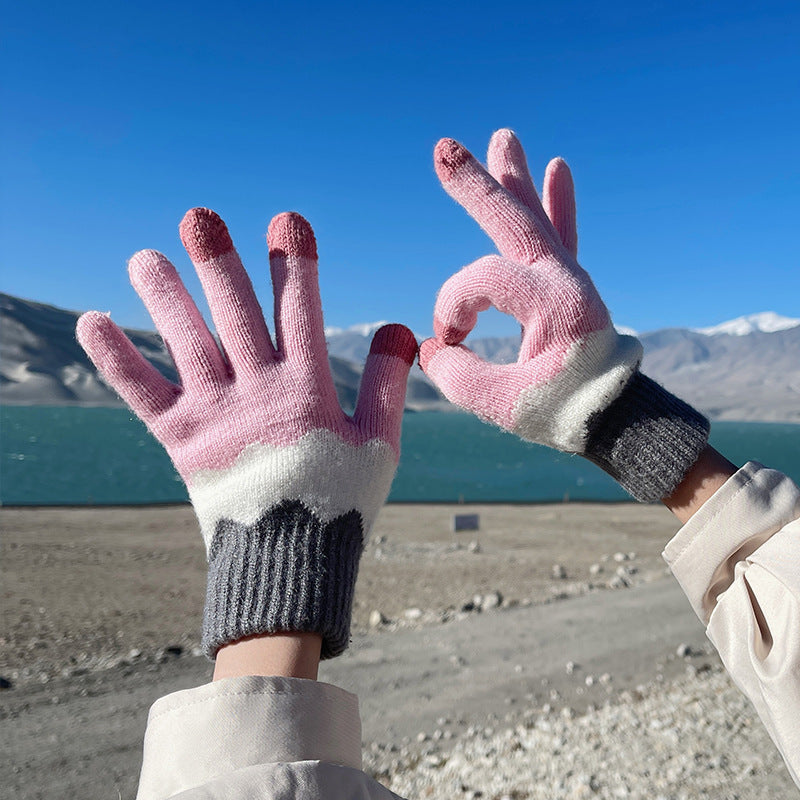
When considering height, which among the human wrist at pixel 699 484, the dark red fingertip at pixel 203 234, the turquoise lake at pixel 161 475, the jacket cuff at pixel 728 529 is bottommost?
the jacket cuff at pixel 728 529

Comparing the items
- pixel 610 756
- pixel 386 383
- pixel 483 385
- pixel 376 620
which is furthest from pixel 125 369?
pixel 376 620

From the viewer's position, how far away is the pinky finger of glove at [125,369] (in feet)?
5.99

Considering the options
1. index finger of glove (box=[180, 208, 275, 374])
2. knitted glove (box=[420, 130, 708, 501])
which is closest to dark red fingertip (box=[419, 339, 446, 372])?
knitted glove (box=[420, 130, 708, 501])

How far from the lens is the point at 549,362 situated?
1753mm

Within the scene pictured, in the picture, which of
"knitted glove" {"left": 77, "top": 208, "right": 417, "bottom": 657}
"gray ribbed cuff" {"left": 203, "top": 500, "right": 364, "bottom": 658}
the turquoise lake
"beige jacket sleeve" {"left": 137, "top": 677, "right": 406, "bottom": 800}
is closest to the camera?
"beige jacket sleeve" {"left": 137, "top": 677, "right": 406, "bottom": 800}

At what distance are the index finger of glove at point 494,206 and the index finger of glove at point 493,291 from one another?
9 cm

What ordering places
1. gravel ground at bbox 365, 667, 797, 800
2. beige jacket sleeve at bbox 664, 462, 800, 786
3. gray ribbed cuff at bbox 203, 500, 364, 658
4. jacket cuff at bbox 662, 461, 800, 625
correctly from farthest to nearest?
gravel ground at bbox 365, 667, 797, 800, gray ribbed cuff at bbox 203, 500, 364, 658, jacket cuff at bbox 662, 461, 800, 625, beige jacket sleeve at bbox 664, 462, 800, 786

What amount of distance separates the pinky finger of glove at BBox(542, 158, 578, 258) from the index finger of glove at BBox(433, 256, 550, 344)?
39 cm

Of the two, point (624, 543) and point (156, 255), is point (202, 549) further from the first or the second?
point (156, 255)

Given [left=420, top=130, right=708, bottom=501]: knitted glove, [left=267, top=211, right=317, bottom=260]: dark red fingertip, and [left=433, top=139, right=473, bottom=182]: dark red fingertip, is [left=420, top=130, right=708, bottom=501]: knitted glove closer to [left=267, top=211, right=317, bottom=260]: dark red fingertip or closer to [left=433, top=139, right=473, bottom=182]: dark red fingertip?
[left=433, top=139, right=473, bottom=182]: dark red fingertip

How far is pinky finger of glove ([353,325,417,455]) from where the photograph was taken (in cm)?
184

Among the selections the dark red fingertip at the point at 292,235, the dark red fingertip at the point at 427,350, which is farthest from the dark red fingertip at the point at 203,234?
the dark red fingertip at the point at 427,350

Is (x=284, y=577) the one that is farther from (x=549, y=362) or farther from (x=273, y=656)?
(x=549, y=362)

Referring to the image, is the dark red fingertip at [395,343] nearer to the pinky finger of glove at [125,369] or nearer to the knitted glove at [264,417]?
the knitted glove at [264,417]
